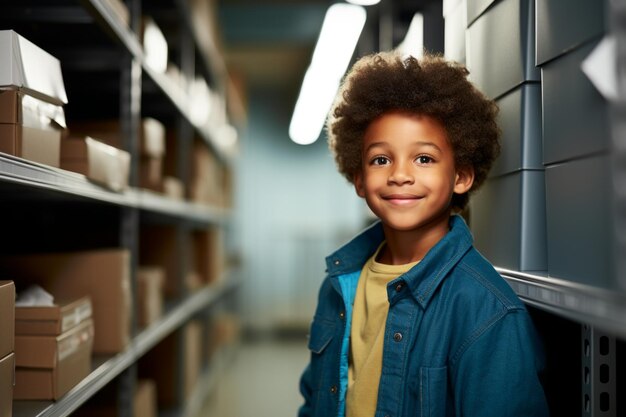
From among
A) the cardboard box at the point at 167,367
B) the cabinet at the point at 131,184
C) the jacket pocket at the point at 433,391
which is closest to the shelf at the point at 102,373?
the cabinet at the point at 131,184

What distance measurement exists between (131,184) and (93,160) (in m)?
0.48

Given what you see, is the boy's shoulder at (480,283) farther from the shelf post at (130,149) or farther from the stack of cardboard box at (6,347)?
the shelf post at (130,149)

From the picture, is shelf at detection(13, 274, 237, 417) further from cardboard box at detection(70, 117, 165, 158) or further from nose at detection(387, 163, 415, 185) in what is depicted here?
nose at detection(387, 163, 415, 185)

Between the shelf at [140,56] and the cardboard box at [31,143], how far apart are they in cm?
42

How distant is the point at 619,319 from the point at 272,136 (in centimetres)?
641

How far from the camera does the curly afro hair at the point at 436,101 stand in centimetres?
135

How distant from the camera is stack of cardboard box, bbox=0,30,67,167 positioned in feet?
4.47

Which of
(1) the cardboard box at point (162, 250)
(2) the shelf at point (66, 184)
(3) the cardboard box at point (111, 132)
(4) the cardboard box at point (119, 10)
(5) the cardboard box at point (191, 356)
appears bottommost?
(5) the cardboard box at point (191, 356)

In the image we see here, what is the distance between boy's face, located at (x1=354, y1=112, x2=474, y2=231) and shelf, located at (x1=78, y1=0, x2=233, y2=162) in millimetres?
936

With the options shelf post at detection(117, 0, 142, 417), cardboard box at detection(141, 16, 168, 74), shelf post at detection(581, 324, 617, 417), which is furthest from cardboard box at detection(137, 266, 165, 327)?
shelf post at detection(581, 324, 617, 417)

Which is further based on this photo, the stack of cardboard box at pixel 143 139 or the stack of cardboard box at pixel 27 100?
the stack of cardboard box at pixel 143 139

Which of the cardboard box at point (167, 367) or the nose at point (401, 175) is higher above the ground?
the nose at point (401, 175)

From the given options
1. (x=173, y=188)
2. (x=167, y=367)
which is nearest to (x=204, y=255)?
(x=167, y=367)

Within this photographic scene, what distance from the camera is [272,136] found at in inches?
277
